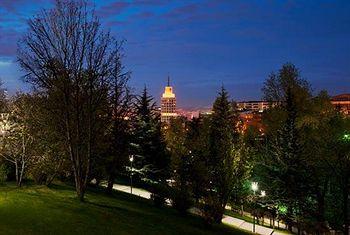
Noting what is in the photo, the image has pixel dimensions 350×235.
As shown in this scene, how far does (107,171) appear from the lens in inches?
1296

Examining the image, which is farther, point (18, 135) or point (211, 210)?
point (18, 135)

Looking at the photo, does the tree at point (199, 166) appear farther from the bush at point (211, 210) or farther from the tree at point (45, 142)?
the tree at point (45, 142)

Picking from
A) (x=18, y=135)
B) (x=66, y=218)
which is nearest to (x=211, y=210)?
(x=66, y=218)

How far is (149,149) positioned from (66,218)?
3169 centimetres

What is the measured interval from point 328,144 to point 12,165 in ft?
70.2

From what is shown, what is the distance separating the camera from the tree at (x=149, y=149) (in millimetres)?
47844

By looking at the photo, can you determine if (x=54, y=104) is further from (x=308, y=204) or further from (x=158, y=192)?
(x=308, y=204)

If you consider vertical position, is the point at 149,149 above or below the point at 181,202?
above

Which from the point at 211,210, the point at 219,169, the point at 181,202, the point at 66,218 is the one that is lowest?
the point at 66,218

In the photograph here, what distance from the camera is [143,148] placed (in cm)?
4825

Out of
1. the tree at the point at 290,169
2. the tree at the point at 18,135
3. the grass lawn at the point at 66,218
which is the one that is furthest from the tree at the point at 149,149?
the grass lawn at the point at 66,218

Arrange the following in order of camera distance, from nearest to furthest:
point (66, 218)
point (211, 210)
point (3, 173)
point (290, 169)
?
1. point (66, 218)
2. point (211, 210)
3. point (3, 173)
4. point (290, 169)

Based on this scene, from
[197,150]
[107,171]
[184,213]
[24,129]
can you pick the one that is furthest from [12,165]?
[197,150]

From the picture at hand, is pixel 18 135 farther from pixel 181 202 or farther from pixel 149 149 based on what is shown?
pixel 149 149
